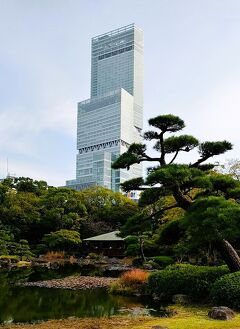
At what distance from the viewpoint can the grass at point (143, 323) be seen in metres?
6.37

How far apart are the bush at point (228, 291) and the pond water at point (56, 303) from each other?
5.31 feet

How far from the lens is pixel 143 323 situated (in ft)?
22.3

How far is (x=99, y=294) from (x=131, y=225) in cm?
320

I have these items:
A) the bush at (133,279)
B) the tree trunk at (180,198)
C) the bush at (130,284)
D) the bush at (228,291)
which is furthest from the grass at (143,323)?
the bush at (133,279)

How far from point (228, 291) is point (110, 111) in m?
91.0

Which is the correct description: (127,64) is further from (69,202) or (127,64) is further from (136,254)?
(136,254)

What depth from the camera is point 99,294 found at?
1108 cm

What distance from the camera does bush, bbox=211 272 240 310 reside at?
7516mm

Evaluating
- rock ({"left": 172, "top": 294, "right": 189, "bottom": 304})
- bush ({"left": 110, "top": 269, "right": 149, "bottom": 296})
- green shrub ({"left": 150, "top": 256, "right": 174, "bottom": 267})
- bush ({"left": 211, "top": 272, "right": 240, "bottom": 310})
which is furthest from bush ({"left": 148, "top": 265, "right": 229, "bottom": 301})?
green shrub ({"left": 150, "top": 256, "right": 174, "bottom": 267})

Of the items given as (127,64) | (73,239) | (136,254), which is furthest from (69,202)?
(127,64)

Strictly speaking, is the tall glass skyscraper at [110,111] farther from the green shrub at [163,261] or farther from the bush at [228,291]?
the bush at [228,291]

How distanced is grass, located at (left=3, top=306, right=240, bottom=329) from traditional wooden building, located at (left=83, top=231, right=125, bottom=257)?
19402mm

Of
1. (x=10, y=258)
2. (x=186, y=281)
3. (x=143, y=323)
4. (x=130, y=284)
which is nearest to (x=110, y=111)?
(x=10, y=258)

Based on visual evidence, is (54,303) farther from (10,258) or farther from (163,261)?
(10,258)
